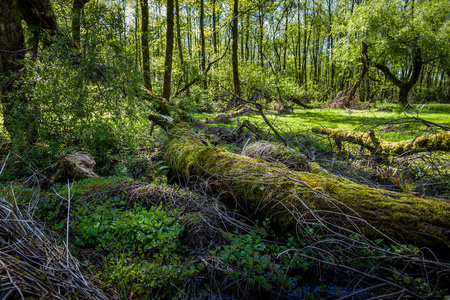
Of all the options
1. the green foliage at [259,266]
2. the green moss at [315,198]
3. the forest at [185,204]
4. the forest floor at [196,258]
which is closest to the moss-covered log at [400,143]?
the forest at [185,204]

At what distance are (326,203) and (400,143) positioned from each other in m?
3.44

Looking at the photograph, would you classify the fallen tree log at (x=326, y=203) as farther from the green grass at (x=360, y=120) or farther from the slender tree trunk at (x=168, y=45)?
the slender tree trunk at (x=168, y=45)

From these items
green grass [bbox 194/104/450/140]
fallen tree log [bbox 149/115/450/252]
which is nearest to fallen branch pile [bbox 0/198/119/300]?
fallen tree log [bbox 149/115/450/252]

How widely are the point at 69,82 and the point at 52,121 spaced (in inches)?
39.1

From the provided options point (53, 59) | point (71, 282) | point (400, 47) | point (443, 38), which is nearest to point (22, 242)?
point (71, 282)

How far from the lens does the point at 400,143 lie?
4.48 meters

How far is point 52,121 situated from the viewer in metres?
4.98

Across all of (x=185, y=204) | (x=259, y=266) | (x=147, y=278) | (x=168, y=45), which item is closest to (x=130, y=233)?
(x=147, y=278)

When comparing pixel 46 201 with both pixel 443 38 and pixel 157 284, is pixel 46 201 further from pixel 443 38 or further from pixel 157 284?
pixel 443 38

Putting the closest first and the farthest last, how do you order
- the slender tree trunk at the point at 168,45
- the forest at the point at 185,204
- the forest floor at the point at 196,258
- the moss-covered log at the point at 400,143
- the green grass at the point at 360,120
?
the forest floor at the point at 196,258, the forest at the point at 185,204, the moss-covered log at the point at 400,143, the green grass at the point at 360,120, the slender tree trunk at the point at 168,45

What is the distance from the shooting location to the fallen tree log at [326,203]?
1.89 m

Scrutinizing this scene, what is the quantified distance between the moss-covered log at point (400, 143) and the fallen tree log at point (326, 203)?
2.35 metres

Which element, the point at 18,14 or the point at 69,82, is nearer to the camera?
the point at 69,82

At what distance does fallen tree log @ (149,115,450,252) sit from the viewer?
189cm
